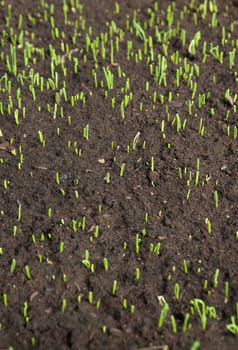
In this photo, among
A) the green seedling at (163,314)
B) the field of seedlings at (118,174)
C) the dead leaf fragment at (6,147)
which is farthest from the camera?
the dead leaf fragment at (6,147)

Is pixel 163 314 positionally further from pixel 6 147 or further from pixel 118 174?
pixel 6 147

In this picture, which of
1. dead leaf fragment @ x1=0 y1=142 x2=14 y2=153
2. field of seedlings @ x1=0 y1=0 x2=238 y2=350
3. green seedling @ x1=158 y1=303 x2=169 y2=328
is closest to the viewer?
green seedling @ x1=158 y1=303 x2=169 y2=328

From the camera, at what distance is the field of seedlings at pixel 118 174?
3.04m

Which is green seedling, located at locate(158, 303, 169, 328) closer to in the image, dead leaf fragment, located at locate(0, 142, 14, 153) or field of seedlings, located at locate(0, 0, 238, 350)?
field of seedlings, located at locate(0, 0, 238, 350)

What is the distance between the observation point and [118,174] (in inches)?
150

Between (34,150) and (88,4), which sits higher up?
(88,4)

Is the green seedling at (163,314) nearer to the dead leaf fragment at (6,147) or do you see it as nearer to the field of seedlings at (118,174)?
the field of seedlings at (118,174)

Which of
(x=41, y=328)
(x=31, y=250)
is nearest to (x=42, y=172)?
(x=31, y=250)

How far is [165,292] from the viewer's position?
3.14 m

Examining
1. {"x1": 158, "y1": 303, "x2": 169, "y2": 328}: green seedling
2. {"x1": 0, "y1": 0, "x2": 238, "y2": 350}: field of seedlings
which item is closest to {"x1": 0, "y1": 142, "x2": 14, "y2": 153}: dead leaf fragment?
{"x1": 0, "y1": 0, "x2": 238, "y2": 350}: field of seedlings

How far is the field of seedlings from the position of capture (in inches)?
120

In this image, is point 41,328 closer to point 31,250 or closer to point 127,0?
point 31,250

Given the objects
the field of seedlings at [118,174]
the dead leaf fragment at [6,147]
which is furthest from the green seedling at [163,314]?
the dead leaf fragment at [6,147]

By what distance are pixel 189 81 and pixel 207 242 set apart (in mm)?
1436
